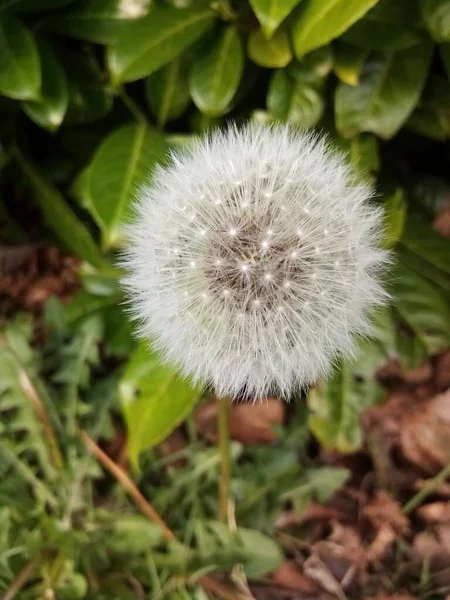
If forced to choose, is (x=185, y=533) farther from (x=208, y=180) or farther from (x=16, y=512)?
(x=208, y=180)

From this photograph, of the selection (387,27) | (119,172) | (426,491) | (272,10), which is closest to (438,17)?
(387,27)

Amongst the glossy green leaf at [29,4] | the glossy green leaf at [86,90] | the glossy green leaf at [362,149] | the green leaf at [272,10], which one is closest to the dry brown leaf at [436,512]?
the glossy green leaf at [362,149]

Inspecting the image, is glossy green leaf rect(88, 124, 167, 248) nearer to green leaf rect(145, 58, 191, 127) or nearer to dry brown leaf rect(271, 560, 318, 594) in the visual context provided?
green leaf rect(145, 58, 191, 127)

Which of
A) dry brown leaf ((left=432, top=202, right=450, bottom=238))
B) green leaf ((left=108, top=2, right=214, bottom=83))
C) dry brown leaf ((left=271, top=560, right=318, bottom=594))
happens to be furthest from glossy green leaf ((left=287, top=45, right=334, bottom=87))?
dry brown leaf ((left=271, top=560, right=318, bottom=594))

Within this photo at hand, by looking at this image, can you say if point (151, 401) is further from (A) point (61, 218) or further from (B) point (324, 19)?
(B) point (324, 19)

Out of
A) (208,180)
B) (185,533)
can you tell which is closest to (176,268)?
(208,180)

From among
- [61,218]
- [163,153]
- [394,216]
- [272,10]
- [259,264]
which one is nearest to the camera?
[259,264]
